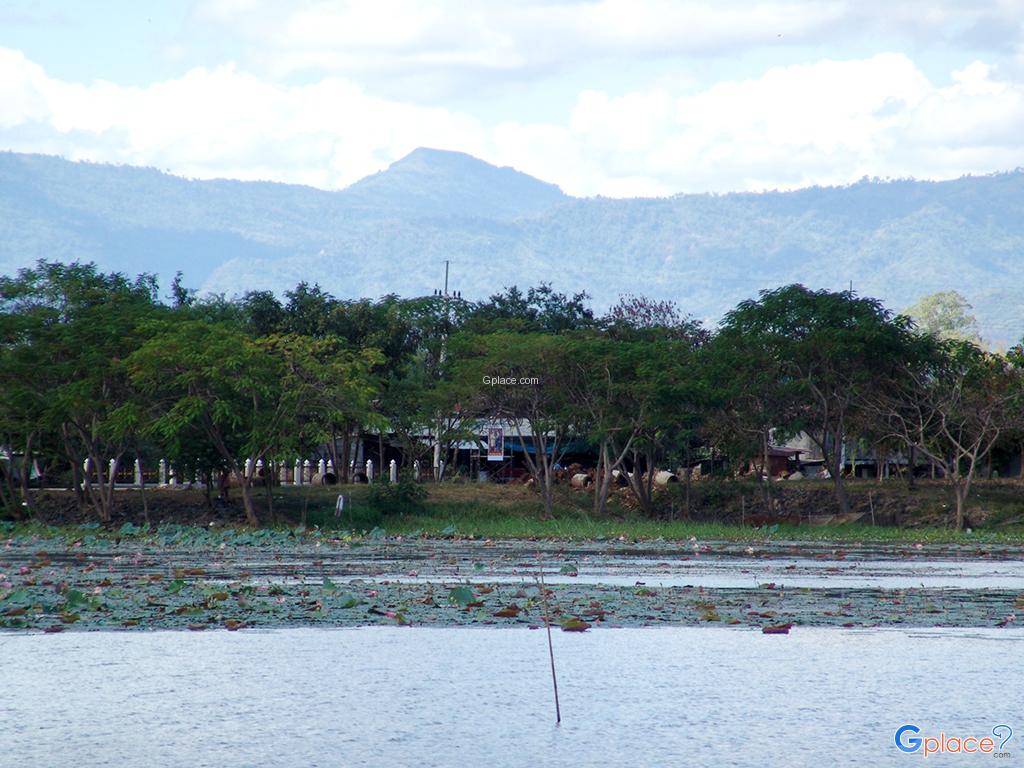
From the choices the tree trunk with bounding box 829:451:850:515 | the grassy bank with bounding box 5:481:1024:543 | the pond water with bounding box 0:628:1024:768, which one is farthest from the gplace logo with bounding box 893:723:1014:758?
the tree trunk with bounding box 829:451:850:515

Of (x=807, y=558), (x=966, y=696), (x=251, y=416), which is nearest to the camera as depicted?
(x=966, y=696)

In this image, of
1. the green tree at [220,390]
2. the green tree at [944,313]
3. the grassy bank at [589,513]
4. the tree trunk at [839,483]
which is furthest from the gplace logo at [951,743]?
the green tree at [944,313]

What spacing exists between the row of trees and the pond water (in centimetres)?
2879

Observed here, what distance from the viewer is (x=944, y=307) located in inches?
6176

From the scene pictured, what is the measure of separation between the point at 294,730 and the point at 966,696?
4.40 meters

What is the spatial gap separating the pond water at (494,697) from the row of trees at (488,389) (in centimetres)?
2879

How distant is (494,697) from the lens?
9.59 m

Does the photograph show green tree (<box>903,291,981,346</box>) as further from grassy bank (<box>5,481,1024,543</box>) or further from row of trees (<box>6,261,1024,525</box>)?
grassy bank (<box>5,481,1024,543</box>)

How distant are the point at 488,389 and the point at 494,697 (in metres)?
40.2

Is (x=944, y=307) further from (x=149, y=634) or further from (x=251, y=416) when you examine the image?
(x=149, y=634)

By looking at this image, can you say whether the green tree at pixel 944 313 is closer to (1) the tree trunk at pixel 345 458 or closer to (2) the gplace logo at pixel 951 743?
(1) the tree trunk at pixel 345 458

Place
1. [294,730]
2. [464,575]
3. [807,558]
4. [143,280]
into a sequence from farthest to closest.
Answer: [143,280], [807,558], [464,575], [294,730]

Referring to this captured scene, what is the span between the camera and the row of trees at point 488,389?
41.7 m

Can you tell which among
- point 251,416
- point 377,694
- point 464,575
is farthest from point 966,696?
point 251,416
